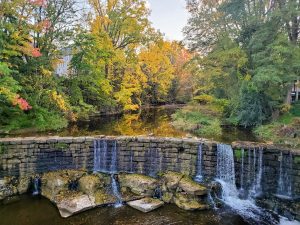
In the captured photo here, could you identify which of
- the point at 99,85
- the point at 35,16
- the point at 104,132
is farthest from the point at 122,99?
the point at 35,16

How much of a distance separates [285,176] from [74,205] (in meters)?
6.45

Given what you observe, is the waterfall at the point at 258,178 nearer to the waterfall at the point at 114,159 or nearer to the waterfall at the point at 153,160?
the waterfall at the point at 153,160

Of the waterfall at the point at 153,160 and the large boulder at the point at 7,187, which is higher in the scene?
the waterfall at the point at 153,160

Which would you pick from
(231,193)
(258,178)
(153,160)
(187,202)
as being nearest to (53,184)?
(153,160)

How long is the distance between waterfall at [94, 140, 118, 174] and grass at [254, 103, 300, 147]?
259 inches

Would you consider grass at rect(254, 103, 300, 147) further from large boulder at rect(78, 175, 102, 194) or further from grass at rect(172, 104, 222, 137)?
large boulder at rect(78, 175, 102, 194)

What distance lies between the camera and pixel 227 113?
16.9m

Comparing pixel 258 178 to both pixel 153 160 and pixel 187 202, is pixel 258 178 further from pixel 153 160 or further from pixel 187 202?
pixel 153 160

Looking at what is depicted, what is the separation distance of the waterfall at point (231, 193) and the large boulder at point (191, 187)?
2.45 ft

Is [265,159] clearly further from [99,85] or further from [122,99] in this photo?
[122,99]

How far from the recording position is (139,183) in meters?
8.30

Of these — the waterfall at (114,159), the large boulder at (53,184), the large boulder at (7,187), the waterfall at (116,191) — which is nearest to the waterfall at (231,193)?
the waterfall at (116,191)

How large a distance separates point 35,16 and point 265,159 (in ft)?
40.4

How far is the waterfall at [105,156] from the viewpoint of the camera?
9500 mm
